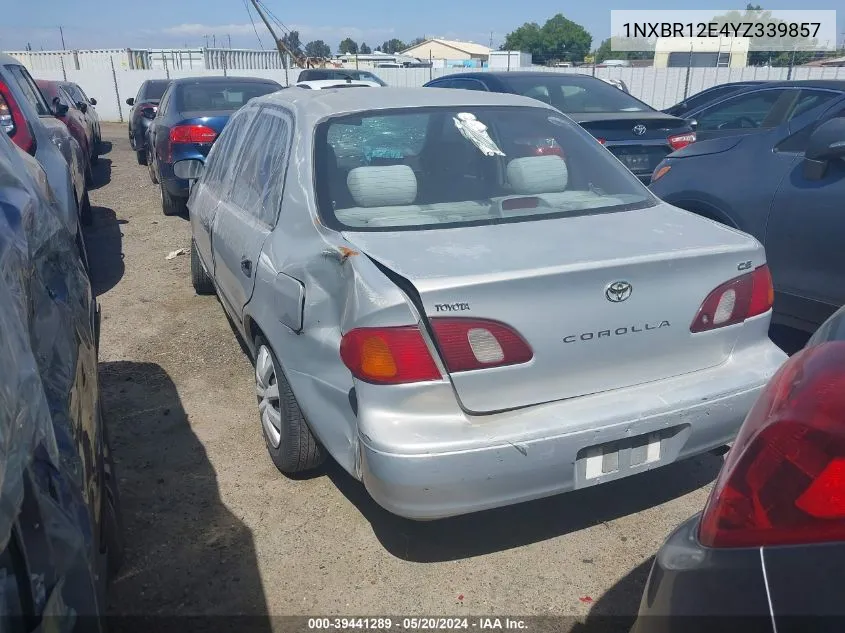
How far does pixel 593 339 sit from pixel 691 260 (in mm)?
471

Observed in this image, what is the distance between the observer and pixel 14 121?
552 centimetres

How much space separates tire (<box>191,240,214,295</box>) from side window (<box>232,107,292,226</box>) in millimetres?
1754

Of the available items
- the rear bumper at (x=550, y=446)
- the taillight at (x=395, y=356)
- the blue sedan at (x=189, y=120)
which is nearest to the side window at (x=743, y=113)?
the blue sedan at (x=189, y=120)

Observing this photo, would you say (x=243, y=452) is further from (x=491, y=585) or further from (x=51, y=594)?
(x=51, y=594)

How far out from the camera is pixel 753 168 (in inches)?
177

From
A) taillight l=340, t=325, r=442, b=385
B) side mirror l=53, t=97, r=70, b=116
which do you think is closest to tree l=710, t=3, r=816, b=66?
side mirror l=53, t=97, r=70, b=116

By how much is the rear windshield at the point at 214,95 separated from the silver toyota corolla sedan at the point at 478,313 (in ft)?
19.0

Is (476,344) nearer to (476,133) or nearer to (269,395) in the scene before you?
(269,395)

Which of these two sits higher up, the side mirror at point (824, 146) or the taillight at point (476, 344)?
the side mirror at point (824, 146)

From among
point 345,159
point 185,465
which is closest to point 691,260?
point 345,159

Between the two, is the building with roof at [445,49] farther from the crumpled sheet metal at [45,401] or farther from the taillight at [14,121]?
the crumpled sheet metal at [45,401]

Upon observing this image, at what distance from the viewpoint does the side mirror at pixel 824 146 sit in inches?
150

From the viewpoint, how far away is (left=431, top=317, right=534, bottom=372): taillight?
2316 mm

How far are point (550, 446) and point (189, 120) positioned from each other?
Answer: 6.87 metres
